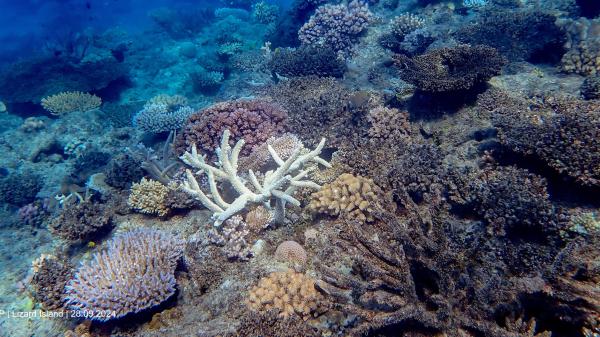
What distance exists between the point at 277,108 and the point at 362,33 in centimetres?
717

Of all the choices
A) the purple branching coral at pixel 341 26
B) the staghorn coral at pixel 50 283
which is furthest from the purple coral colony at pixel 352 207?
the purple branching coral at pixel 341 26

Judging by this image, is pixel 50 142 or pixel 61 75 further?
pixel 61 75

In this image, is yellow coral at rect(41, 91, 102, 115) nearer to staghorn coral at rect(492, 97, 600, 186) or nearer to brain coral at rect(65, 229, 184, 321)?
brain coral at rect(65, 229, 184, 321)

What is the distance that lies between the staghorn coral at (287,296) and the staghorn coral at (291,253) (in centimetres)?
34

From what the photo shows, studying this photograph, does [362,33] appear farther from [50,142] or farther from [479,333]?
[50,142]

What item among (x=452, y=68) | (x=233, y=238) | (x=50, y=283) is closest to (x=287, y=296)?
(x=233, y=238)

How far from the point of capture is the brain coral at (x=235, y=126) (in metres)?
6.28

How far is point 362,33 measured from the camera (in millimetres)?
12023

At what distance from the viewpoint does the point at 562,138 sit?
4.50 metres

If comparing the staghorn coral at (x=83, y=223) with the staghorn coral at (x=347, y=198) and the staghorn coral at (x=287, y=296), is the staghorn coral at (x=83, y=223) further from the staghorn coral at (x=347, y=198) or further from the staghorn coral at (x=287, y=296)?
the staghorn coral at (x=347, y=198)

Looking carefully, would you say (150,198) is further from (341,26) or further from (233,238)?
(341,26)

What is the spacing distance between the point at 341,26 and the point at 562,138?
9175 millimetres

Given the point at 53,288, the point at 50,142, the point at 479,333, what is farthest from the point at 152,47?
the point at 479,333

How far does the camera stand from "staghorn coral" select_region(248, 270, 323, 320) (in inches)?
143
